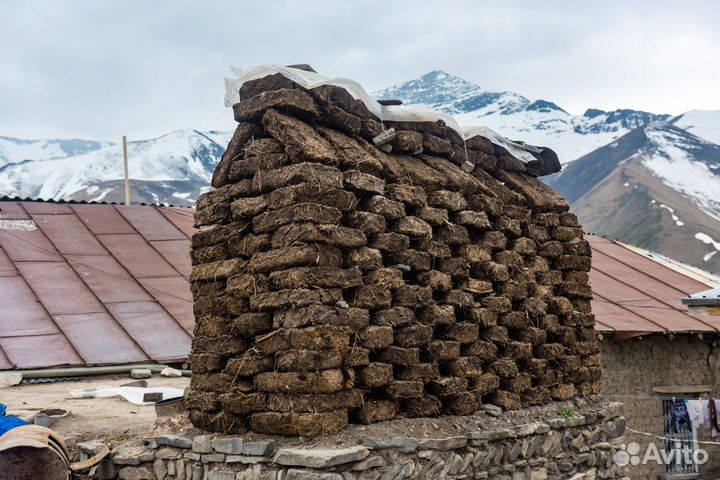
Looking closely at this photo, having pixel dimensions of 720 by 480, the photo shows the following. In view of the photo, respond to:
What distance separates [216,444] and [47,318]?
5232mm

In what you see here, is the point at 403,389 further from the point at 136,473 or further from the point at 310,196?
the point at 136,473

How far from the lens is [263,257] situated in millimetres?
4199

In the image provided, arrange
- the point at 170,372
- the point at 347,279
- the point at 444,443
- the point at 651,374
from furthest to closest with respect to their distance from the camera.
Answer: the point at 651,374, the point at 170,372, the point at 444,443, the point at 347,279

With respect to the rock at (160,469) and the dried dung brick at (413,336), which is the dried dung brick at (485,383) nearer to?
the dried dung brick at (413,336)

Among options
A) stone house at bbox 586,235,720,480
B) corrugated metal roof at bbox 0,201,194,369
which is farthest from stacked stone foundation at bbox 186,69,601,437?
stone house at bbox 586,235,720,480

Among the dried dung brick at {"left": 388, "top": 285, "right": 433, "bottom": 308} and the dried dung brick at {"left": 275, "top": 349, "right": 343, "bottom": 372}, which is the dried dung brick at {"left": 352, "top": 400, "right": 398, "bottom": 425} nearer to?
the dried dung brick at {"left": 275, "top": 349, "right": 343, "bottom": 372}

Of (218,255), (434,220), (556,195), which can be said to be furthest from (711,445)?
(218,255)

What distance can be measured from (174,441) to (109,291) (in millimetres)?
5577

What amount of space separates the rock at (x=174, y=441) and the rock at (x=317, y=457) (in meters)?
0.62

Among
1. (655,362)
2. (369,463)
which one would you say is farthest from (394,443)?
(655,362)

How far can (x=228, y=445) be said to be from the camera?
4.06 m

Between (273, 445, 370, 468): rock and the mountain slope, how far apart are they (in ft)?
135

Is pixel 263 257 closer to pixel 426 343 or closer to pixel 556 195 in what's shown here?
pixel 426 343

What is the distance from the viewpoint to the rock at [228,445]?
13.2ft
